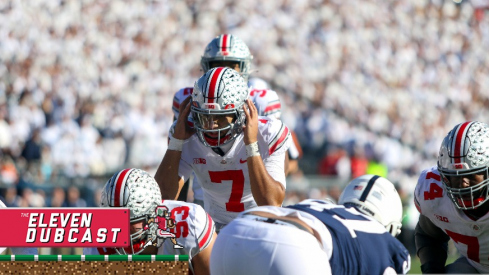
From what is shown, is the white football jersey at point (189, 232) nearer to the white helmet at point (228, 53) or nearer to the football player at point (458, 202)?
the football player at point (458, 202)

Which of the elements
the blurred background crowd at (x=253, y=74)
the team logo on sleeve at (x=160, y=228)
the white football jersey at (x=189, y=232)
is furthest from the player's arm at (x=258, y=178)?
the blurred background crowd at (x=253, y=74)

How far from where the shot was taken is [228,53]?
610 centimetres

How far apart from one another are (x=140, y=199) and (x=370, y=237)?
1.06m

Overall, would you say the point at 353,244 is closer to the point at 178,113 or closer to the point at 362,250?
the point at 362,250

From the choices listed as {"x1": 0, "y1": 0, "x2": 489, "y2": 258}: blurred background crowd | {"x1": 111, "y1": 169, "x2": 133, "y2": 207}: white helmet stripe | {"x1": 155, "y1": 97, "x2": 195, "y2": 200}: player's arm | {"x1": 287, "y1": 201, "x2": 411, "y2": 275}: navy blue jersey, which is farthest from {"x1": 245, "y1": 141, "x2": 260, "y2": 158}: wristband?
{"x1": 0, "y1": 0, "x2": 489, "y2": 258}: blurred background crowd

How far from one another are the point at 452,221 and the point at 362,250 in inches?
53.6

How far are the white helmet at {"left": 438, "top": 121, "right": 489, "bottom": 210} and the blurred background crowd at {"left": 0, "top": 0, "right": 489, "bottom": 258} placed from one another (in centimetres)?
744

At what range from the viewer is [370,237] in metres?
3.47

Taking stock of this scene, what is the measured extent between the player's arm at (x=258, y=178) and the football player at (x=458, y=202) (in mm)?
804

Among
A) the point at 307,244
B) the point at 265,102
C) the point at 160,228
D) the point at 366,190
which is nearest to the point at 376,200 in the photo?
the point at 366,190

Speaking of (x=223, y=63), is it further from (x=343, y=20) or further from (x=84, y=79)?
(x=343, y=20)

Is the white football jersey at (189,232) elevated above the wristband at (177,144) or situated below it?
below

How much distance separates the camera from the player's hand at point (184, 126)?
198 inches

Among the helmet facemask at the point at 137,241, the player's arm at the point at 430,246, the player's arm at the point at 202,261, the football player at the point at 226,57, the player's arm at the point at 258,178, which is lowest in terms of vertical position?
the player's arm at the point at 430,246
